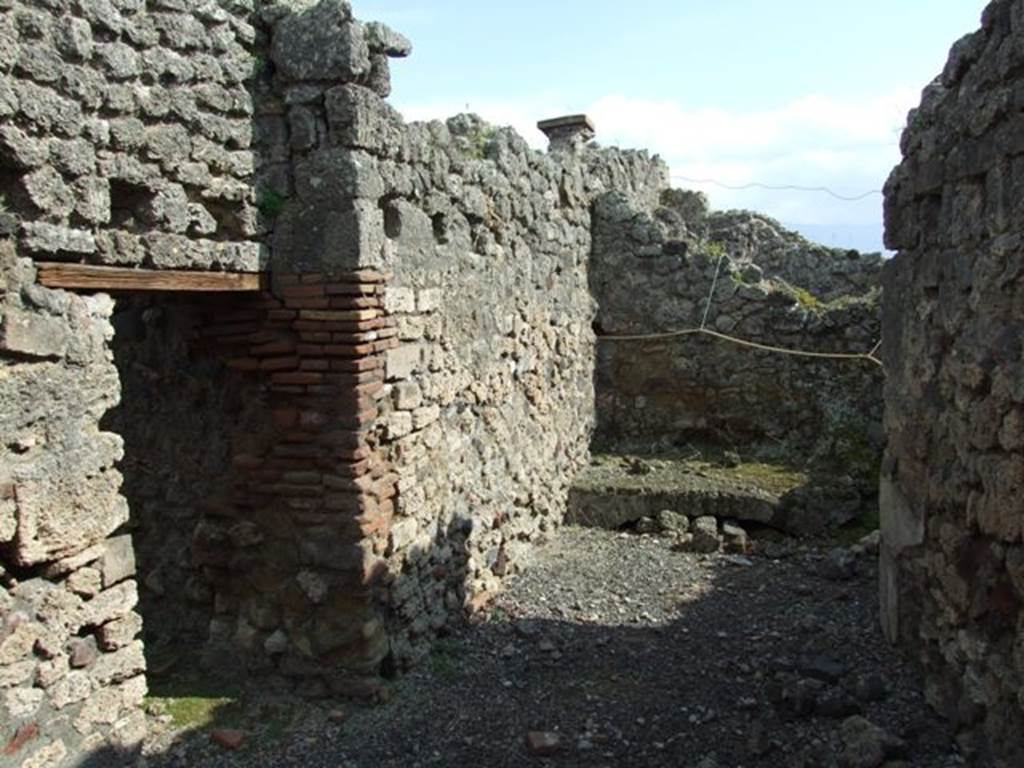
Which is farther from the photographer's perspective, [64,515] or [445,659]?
[445,659]

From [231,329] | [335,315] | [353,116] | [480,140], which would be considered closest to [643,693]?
[335,315]

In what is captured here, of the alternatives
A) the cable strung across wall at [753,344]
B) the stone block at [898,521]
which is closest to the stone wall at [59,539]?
the stone block at [898,521]

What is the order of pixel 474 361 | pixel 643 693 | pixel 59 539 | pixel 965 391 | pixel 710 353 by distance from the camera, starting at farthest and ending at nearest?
pixel 710 353, pixel 474 361, pixel 643 693, pixel 965 391, pixel 59 539

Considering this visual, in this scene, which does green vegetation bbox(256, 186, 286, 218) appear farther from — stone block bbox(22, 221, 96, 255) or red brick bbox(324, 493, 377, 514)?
red brick bbox(324, 493, 377, 514)

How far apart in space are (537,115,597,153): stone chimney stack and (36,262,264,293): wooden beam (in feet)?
19.4

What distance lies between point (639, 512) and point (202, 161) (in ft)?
14.9

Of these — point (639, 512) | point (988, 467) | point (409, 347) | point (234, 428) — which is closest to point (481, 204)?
point (409, 347)

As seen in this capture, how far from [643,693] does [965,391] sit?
2132 millimetres

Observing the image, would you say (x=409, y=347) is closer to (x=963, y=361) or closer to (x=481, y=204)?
(x=481, y=204)

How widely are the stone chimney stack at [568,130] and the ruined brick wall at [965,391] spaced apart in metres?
5.23

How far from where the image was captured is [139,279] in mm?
3908

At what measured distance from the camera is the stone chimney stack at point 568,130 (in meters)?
10.0

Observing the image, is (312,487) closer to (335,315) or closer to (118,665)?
(335,315)

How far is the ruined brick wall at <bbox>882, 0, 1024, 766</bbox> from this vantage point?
11.8 feet
